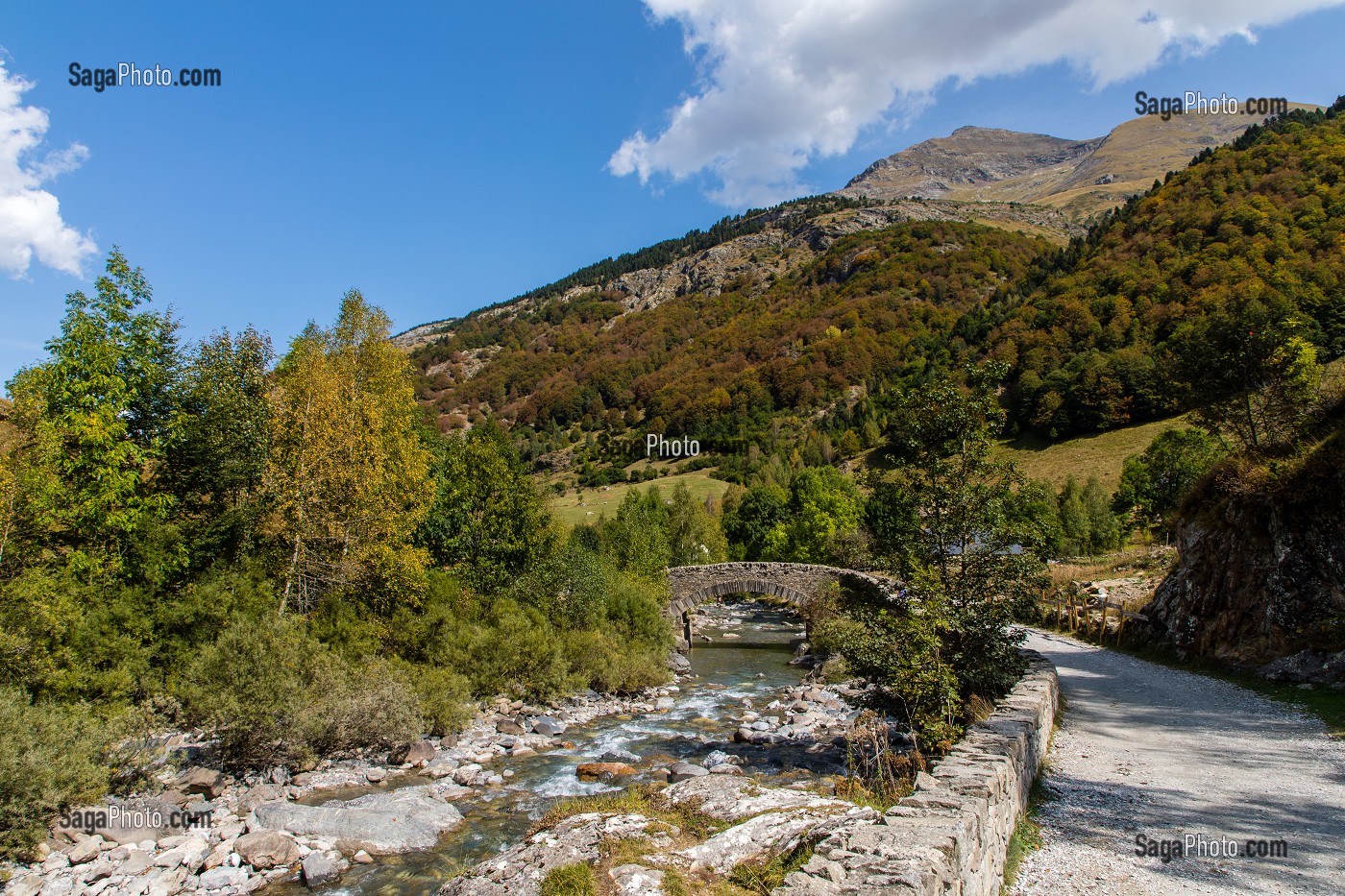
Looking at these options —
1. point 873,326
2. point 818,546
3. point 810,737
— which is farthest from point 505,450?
point 873,326

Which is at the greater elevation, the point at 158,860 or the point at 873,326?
the point at 873,326

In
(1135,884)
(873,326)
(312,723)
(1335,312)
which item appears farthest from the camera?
(873,326)

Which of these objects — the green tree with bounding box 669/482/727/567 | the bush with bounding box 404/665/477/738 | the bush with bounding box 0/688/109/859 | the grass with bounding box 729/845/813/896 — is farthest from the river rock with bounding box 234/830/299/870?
the green tree with bounding box 669/482/727/567

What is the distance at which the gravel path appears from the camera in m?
6.24

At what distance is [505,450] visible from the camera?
1179 inches

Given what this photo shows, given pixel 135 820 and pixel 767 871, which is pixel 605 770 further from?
pixel 767 871

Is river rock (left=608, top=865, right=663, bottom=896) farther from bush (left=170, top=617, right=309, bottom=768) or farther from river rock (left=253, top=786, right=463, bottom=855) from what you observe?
bush (left=170, top=617, right=309, bottom=768)

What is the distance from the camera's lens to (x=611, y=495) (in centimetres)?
10119

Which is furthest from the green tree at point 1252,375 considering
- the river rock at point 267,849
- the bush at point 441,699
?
the river rock at point 267,849

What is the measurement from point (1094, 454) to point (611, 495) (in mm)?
61630

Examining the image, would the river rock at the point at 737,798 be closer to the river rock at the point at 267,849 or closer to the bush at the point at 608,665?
the river rock at the point at 267,849

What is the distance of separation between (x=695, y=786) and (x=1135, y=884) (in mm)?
6925

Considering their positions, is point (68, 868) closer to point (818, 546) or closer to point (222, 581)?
point (222, 581)

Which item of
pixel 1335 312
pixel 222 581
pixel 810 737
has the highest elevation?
pixel 1335 312
